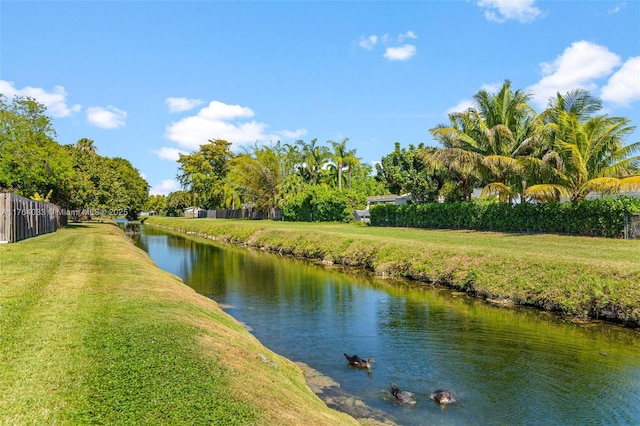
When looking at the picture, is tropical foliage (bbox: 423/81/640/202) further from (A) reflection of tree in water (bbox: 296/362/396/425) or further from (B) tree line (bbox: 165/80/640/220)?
(A) reflection of tree in water (bbox: 296/362/396/425)

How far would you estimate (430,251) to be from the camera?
26.3 metres

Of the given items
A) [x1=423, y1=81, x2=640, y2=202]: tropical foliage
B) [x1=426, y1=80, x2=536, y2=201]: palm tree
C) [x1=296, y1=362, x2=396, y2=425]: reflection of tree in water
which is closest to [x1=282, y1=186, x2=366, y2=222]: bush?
[x1=423, y1=81, x2=640, y2=202]: tropical foliage

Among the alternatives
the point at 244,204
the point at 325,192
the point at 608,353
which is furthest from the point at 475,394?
the point at 244,204

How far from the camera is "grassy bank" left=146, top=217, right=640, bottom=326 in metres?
16.2

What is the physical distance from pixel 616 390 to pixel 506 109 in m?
32.5

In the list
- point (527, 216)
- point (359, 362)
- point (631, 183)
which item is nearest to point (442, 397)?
point (359, 362)

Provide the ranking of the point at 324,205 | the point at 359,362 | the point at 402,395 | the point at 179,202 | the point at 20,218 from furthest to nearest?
the point at 179,202 < the point at 324,205 < the point at 20,218 < the point at 359,362 < the point at 402,395

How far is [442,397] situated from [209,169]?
104 metres

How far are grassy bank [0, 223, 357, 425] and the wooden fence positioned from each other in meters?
12.3

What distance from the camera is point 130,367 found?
23.5ft

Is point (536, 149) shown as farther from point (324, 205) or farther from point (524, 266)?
point (324, 205)

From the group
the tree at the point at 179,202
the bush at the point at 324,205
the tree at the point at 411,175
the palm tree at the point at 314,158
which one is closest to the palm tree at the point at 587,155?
the tree at the point at 411,175

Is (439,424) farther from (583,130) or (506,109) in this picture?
(506,109)

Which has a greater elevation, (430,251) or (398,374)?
(430,251)
